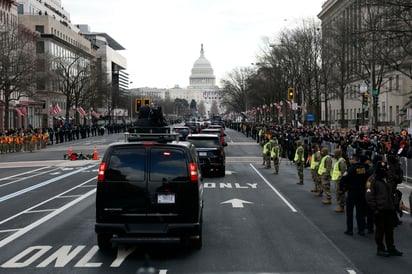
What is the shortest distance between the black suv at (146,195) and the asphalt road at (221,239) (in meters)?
0.49

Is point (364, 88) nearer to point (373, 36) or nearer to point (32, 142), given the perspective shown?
point (373, 36)

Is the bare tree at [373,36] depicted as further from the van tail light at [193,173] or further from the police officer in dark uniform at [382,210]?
the van tail light at [193,173]

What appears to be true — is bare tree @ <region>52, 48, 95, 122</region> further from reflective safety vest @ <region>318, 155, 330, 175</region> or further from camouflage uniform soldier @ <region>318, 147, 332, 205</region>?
camouflage uniform soldier @ <region>318, 147, 332, 205</region>

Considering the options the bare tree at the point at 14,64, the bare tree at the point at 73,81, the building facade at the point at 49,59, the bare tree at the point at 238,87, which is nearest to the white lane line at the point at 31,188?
the bare tree at the point at 14,64

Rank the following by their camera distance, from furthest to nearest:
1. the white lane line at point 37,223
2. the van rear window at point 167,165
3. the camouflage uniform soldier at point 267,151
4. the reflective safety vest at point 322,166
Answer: the camouflage uniform soldier at point 267,151 < the reflective safety vest at point 322,166 < the white lane line at point 37,223 < the van rear window at point 167,165

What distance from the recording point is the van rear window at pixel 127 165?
10.3 m

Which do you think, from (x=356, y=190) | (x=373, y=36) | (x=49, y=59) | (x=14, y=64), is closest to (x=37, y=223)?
(x=356, y=190)

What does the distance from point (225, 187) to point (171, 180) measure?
38.3ft

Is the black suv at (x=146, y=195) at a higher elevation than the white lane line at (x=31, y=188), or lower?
higher

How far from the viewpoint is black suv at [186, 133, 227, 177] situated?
82.0 feet

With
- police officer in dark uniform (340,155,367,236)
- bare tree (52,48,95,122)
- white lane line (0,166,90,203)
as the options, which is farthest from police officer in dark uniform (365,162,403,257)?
bare tree (52,48,95,122)

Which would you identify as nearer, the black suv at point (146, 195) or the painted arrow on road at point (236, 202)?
the black suv at point (146, 195)

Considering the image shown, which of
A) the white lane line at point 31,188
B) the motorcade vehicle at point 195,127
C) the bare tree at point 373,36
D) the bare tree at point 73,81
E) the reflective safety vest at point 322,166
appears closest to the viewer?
the reflective safety vest at point 322,166

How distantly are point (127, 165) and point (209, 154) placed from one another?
14.8m
